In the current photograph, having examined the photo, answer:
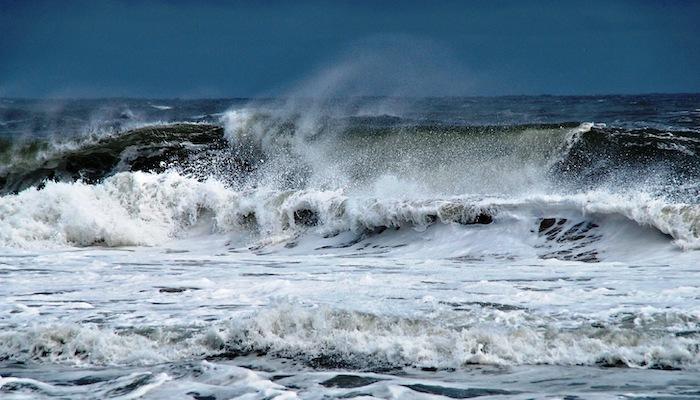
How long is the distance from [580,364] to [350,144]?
12.5 meters

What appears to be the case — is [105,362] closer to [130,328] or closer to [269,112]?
[130,328]

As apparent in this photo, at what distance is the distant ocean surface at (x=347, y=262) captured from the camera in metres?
5.69

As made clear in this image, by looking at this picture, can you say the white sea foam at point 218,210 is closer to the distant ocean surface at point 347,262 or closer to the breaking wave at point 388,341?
the distant ocean surface at point 347,262

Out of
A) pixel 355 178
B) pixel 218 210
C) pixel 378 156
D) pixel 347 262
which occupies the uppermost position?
pixel 378 156

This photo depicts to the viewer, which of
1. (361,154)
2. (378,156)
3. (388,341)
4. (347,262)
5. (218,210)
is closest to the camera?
(388,341)

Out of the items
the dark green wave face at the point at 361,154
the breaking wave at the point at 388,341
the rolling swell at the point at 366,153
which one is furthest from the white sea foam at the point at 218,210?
the breaking wave at the point at 388,341

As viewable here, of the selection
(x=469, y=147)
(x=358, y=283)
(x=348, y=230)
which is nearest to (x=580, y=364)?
(x=358, y=283)

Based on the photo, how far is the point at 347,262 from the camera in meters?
10.5

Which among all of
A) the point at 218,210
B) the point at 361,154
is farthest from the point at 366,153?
the point at 218,210

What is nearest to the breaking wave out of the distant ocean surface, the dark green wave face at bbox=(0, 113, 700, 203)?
the distant ocean surface

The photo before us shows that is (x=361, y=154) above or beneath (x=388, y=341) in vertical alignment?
above

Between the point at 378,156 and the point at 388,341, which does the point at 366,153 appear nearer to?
the point at 378,156

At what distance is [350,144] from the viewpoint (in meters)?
17.9

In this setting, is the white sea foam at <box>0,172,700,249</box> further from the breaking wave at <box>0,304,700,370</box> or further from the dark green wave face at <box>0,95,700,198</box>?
the breaking wave at <box>0,304,700,370</box>
